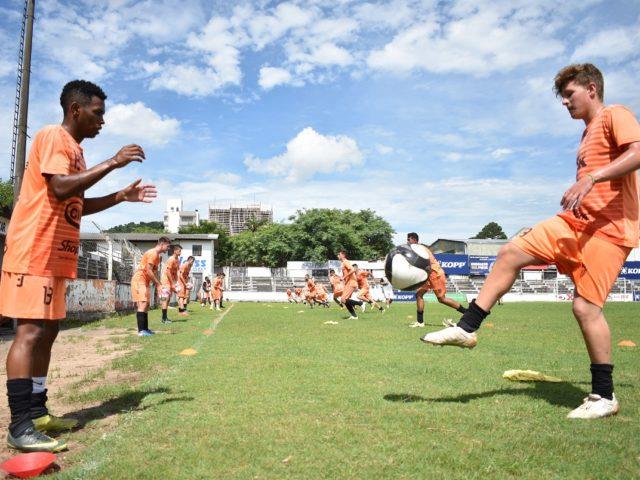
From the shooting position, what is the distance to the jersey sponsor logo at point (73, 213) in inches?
140

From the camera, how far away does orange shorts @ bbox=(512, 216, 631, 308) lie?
3693 millimetres

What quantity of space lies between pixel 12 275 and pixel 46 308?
0.31 m

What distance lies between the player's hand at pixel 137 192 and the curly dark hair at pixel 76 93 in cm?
72

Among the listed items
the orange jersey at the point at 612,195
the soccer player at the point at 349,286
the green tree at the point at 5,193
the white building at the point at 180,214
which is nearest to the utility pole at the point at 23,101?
the soccer player at the point at 349,286

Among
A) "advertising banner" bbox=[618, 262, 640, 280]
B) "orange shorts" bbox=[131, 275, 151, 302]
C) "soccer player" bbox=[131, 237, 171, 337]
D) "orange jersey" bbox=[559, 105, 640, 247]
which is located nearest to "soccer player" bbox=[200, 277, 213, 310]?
"soccer player" bbox=[131, 237, 171, 337]

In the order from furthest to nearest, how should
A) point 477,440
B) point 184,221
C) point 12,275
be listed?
point 184,221 < point 12,275 < point 477,440

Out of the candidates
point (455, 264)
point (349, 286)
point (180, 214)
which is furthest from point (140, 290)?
point (180, 214)

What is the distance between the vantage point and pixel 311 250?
187 feet

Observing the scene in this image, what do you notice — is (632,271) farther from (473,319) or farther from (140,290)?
(473,319)

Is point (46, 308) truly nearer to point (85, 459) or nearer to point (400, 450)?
point (85, 459)

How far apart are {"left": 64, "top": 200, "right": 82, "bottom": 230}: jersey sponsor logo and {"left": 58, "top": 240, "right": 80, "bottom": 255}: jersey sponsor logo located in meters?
0.13

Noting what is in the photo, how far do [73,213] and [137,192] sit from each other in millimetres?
575

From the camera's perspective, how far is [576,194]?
339cm

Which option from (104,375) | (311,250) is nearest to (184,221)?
(311,250)
